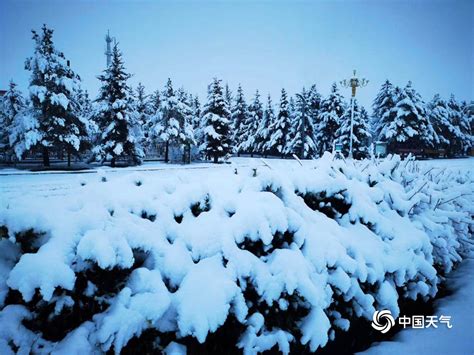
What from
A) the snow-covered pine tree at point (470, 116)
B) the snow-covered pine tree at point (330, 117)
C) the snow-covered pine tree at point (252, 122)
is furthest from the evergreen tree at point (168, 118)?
the snow-covered pine tree at point (470, 116)

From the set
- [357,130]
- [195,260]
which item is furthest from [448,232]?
[357,130]

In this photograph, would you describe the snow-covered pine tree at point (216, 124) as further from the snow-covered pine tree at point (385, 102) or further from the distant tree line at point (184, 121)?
the snow-covered pine tree at point (385, 102)

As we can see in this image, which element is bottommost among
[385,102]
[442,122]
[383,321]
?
[383,321]

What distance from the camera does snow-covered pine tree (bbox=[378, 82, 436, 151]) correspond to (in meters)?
35.8

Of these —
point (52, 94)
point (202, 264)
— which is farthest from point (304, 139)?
point (202, 264)

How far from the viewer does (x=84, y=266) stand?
2.00 m

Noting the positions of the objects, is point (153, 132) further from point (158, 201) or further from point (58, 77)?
point (158, 201)

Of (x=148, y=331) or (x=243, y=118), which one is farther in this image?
(x=243, y=118)

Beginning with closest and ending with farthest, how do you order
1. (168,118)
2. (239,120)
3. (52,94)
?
1. (52,94)
2. (168,118)
3. (239,120)

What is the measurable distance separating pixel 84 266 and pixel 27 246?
1.40 ft

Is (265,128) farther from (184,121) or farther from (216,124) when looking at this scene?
(184,121)

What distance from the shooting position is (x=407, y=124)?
119 ft

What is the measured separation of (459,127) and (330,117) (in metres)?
20.2

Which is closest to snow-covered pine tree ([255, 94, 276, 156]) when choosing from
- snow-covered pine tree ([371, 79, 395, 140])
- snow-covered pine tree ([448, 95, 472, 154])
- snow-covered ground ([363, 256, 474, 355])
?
snow-covered pine tree ([371, 79, 395, 140])
